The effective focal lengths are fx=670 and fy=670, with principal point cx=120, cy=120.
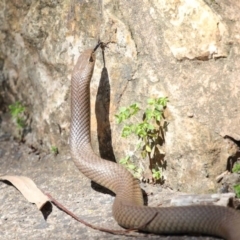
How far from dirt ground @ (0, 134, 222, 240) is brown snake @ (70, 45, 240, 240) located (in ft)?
0.29

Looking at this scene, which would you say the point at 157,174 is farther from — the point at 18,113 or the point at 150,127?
the point at 18,113

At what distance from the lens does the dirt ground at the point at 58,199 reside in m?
4.84

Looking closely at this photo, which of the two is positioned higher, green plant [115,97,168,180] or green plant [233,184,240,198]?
green plant [115,97,168,180]

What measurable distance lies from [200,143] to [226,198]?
1.98 feet

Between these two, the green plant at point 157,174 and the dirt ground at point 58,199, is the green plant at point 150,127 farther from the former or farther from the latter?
the dirt ground at point 58,199

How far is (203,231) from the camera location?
14.3ft

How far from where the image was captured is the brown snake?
14.1 feet

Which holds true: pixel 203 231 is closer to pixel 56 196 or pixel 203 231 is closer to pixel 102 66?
pixel 56 196

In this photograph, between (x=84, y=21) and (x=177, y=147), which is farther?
(x=84, y=21)

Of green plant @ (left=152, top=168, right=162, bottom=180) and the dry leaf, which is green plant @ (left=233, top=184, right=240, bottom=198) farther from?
the dry leaf

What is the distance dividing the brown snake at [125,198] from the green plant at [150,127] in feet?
0.95

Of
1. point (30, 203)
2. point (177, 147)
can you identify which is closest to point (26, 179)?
point (30, 203)

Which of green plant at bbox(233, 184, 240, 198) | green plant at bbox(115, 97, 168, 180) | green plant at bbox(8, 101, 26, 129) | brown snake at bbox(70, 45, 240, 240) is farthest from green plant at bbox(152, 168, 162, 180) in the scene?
green plant at bbox(8, 101, 26, 129)

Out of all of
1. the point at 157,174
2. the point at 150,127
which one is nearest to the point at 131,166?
the point at 157,174
